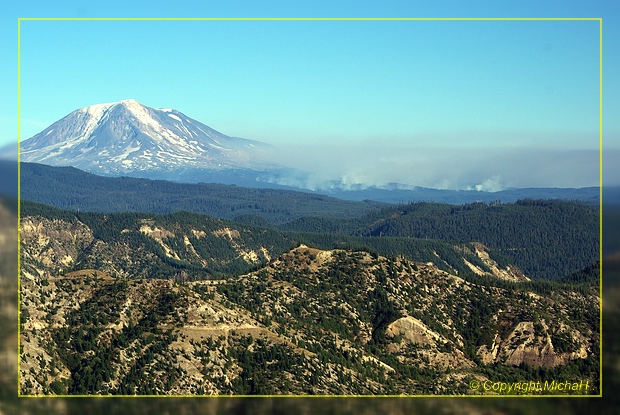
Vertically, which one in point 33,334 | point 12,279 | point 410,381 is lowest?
point 410,381

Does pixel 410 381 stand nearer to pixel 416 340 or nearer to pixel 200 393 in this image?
pixel 416 340

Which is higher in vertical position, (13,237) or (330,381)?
(13,237)

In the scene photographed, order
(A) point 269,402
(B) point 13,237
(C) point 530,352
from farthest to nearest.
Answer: (C) point 530,352 < (A) point 269,402 < (B) point 13,237

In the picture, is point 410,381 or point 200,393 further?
point 410,381

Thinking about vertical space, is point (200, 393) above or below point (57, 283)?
below

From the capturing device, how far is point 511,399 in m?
74.2

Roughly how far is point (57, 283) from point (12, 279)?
Result: 57330 mm

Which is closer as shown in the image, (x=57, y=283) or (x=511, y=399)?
(x=511, y=399)

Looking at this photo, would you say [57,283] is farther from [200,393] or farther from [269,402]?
[269,402]

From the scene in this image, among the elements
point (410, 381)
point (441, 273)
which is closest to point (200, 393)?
point (410, 381)

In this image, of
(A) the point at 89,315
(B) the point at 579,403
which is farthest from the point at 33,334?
(B) the point at 579,403

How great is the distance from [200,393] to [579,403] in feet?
117

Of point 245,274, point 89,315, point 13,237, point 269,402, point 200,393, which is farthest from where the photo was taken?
point 245,274

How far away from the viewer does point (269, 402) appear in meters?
84.0
